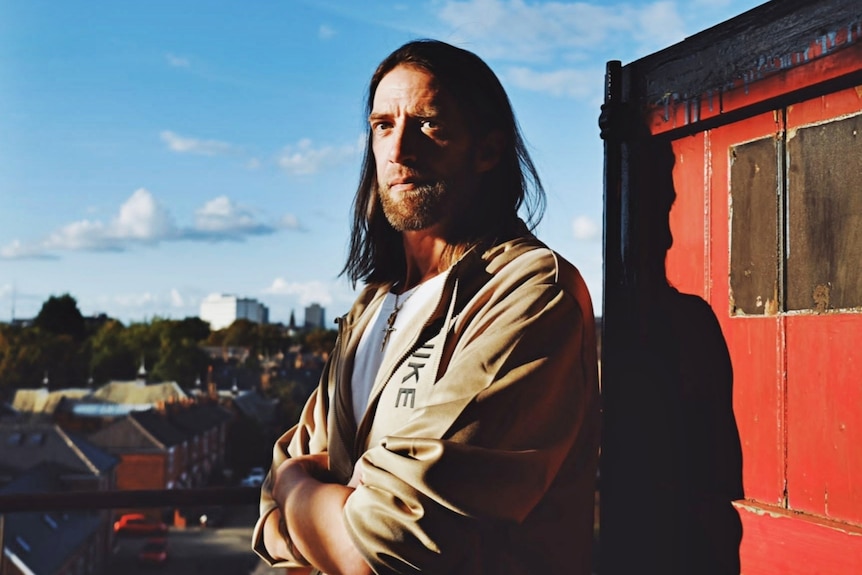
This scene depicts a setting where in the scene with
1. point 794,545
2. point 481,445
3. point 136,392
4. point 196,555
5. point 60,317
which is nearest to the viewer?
point 481,445

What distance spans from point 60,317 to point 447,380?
78.6 metres

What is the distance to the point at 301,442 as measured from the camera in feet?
5.70

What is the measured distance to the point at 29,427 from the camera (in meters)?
43.5

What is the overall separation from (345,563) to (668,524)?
1.95 feet

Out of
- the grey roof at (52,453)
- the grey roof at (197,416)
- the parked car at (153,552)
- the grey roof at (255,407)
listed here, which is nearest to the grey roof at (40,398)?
the grey roof at (197,416)

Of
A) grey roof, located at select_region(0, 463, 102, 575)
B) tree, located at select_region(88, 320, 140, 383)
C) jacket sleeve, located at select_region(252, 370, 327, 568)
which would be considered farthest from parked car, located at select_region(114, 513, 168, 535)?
jacket sleeve, located at select_region(252, 370, 327, 568)

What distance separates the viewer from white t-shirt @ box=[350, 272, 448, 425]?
60.7 inches

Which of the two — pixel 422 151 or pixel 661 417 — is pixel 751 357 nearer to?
pixel 661 417

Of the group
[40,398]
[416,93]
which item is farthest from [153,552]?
[416,93]

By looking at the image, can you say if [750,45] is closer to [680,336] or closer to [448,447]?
[680,336]

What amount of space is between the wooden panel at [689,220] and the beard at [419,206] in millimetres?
404

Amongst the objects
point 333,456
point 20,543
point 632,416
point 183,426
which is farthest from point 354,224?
point 183,426

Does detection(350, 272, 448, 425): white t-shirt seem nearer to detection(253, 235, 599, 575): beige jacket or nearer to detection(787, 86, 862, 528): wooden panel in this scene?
detection(253, 235, 599, 575): beige jacket

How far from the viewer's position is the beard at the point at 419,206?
5.01ft
